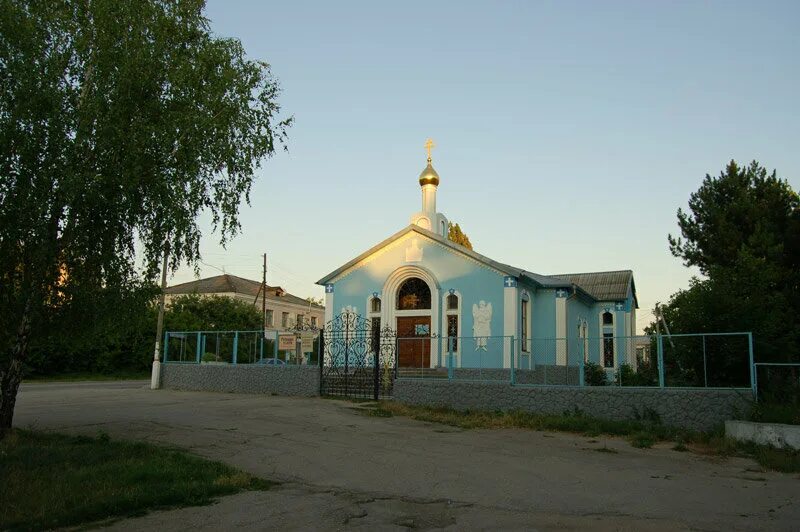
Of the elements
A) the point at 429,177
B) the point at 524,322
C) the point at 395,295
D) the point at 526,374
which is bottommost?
the point at 526,374

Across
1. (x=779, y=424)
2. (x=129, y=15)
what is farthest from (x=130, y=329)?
(x=779, y=424)

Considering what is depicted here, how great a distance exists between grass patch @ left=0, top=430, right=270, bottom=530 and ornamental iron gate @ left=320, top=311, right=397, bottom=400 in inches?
359

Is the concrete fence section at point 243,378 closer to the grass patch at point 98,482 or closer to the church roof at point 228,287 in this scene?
the grass patch at point 98,482

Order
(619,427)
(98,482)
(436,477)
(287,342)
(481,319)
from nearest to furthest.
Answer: (98,482) → (436,477) → (619,427) → (287,342) → (481,319)

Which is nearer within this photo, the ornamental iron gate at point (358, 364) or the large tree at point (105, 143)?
the large tree at point (105, 143)

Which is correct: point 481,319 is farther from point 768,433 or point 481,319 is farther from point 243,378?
point 768,433

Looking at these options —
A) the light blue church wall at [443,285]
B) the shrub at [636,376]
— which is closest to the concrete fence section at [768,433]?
the shrub at [636,376]

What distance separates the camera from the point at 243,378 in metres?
21.9

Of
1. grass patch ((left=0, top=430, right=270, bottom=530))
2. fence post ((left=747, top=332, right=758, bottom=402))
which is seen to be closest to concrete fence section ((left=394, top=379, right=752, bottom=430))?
fence post ((left=747, top=332, right=758, bottom=402))

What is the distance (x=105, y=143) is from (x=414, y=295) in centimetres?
1600

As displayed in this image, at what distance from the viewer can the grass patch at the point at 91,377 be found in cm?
3343

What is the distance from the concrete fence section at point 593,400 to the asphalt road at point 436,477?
161cm

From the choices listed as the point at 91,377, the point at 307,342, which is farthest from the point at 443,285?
the point at 91,377

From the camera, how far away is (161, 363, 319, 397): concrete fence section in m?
20.5
